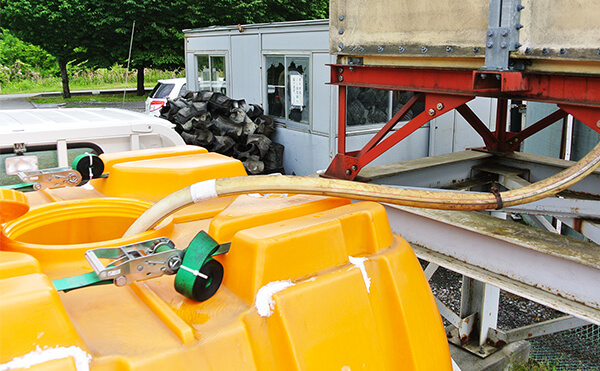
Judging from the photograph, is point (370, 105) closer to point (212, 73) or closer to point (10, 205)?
point (212, 73)

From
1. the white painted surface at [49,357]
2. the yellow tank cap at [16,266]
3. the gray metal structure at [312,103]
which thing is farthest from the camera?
the gray metal structure at [312,103]

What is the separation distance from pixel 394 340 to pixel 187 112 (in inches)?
304

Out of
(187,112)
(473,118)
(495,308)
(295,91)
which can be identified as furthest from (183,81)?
(495,308)

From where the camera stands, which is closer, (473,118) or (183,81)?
(473,118)

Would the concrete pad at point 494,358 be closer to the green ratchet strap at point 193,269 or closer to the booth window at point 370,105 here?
the green ratchet strap at point 193,269

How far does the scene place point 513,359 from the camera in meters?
3.91

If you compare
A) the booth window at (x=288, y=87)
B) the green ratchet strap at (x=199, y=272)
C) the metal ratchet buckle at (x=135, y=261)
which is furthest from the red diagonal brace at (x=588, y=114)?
the booth window at (x=288, y=87)

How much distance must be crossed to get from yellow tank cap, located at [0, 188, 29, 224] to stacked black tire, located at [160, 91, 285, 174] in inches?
283

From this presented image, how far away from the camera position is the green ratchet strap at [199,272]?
1344mm

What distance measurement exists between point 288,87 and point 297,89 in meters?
0.34

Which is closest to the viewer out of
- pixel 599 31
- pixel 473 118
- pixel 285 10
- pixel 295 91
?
pixel 599 31

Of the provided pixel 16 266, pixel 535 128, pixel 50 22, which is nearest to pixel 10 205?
pixel 16 266

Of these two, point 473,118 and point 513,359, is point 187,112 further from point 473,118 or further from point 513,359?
point 513,359

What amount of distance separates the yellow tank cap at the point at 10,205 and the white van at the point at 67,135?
0.92 m
